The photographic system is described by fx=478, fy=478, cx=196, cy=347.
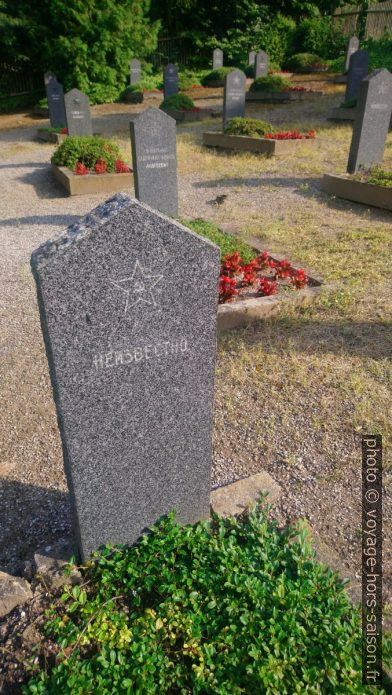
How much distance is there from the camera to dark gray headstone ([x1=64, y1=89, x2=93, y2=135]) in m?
14.4

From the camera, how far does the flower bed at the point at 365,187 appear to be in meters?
8.45

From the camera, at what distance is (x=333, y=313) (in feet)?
17.0

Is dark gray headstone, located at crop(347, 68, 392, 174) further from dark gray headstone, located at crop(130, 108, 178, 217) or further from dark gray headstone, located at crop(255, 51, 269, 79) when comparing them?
dark gray headstone, located at crop(255, 51, 269, 79)

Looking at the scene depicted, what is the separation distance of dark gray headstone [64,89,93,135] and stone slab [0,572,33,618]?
15007mm

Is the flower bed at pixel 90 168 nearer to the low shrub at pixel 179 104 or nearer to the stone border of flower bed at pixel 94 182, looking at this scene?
the stone border of flower bed at pixel 94 182

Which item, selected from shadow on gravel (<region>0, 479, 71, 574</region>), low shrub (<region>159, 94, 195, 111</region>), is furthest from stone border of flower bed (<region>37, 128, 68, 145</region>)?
shadow on gravel (<region>0, 479, 71, 574</region>)

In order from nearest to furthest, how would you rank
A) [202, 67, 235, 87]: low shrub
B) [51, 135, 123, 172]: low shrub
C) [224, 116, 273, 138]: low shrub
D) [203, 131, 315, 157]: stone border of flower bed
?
[51, 135, 123, 172]: low shrub → [203, 131, 315, 157]: stone border of flower bed → [224, 116, 273, 138]: low shrub → [202, 67, 235, 87]: low shrub

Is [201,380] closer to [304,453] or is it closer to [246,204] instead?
[304,453]

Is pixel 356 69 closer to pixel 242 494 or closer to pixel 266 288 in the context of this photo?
pixel 266 288

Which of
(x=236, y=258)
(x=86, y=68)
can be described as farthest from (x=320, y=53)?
(x=236, y=258)

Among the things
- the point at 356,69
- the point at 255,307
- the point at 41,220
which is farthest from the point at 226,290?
the point at 356,69

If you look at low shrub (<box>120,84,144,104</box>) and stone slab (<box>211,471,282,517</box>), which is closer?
stone slab (<box>211,471,282,517</box>)

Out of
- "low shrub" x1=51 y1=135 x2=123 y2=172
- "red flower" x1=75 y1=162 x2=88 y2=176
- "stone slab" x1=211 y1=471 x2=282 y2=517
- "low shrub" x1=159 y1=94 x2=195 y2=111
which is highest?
"low shrub" x1=159 y1=94 x2=195 y2=111

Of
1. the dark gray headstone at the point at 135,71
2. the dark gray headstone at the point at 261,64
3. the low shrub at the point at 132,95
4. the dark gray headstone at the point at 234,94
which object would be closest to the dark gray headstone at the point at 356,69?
the dark gray headstone at the point at 234,94
